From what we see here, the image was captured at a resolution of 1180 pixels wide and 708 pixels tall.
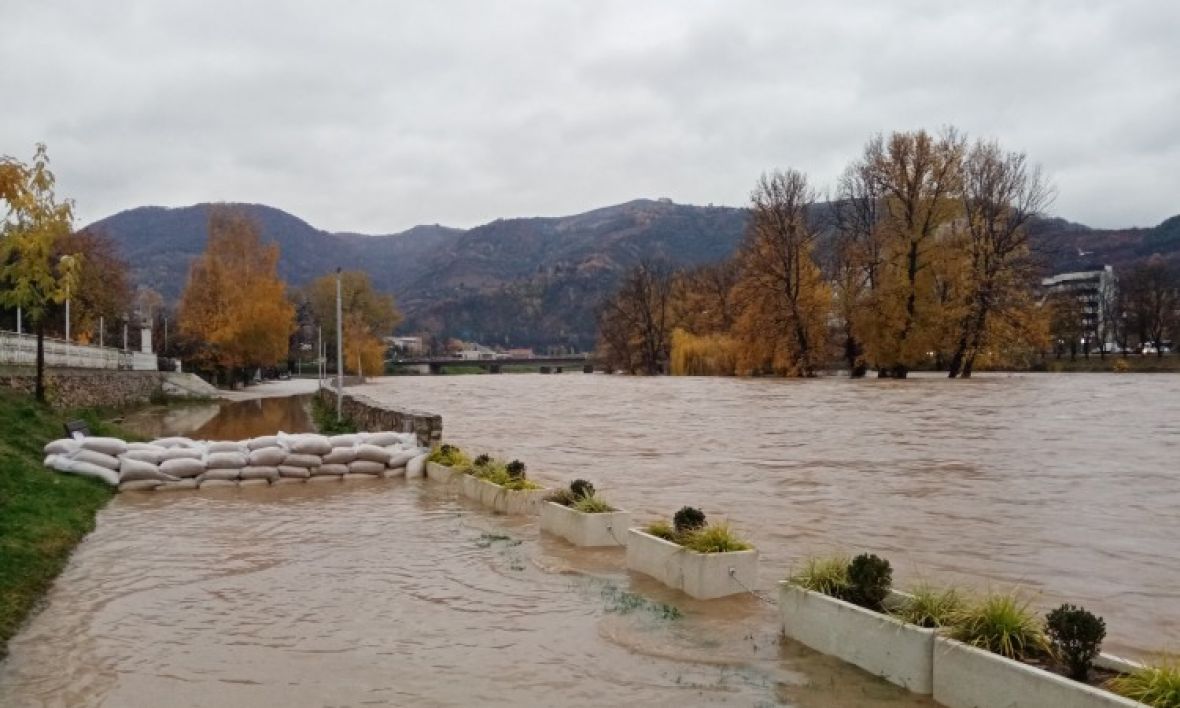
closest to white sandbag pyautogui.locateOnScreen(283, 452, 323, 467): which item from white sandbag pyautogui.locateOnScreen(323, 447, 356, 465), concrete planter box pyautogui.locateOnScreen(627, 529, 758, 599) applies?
white sandbag pyautogui.locateOnScreen(323, 447, 356, 465)

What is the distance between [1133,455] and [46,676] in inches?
635

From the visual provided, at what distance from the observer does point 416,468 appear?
14.2m

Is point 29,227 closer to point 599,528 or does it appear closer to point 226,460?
point 226,460

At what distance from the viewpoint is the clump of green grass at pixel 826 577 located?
5.60 m

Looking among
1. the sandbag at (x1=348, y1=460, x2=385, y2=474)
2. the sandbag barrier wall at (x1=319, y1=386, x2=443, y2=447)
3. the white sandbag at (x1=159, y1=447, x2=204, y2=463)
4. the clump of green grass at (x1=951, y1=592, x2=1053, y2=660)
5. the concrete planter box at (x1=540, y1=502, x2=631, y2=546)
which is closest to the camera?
the clump of green grass at (x1=951, y1=592, x2=1053, y2=660)

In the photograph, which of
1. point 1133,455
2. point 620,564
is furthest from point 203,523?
point 1133,455

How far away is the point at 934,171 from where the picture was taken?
43.1 metres

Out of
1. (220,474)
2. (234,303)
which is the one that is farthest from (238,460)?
(234,303)

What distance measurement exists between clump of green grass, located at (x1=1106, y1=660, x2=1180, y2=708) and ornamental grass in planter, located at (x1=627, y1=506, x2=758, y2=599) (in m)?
2.97

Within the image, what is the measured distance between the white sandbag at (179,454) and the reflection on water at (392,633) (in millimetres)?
3818

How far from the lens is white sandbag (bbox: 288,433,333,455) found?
1409 cm

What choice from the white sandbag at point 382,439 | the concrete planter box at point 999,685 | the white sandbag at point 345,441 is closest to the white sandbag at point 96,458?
the white sandbag at point 345,441

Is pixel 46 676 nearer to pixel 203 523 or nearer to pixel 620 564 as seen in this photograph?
pixel 620 564

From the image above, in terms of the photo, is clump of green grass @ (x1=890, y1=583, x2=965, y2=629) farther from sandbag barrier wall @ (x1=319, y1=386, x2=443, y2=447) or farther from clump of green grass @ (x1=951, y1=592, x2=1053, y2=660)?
sandbag barrier wall @ (x1=319, y1=386, x2=443, y2=447)
